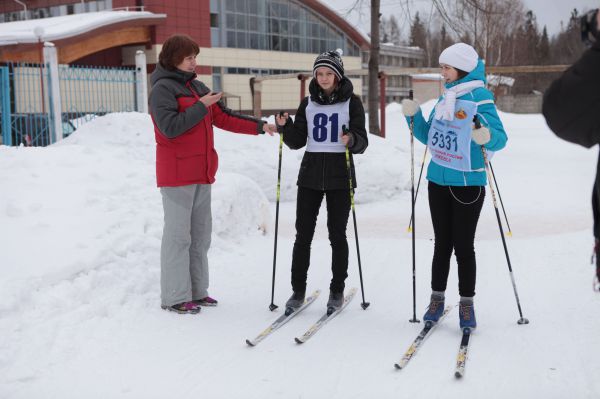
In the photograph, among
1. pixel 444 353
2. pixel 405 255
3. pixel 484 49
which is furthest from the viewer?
pixel 484 49

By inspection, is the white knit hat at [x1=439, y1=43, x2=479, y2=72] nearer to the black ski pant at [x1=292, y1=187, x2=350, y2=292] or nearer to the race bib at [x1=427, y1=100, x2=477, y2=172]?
the race bib at [x1=427, y1=100, x2=477, y2=172]

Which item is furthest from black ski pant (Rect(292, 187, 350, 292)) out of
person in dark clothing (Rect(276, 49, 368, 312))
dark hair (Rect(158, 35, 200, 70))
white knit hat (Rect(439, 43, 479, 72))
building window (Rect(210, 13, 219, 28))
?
building window (Rect(210, 13, 219, 28))

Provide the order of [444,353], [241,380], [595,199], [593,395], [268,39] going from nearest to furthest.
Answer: [595,199] < [593,395] < [241,380] < [444,353] < [268,39]

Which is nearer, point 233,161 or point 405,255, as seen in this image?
point 405,255

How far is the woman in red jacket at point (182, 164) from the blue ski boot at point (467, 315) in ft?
6.57

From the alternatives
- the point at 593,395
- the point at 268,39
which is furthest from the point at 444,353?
the point at 268,39

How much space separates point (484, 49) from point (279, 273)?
29088mm

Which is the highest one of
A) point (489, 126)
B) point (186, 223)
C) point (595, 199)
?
point (489, 126)

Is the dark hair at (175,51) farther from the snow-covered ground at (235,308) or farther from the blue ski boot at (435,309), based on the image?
the blue ski boot at (435,309)

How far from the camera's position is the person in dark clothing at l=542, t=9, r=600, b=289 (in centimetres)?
206

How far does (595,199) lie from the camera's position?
2.30 m

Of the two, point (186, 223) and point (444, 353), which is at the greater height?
point (186, 223)

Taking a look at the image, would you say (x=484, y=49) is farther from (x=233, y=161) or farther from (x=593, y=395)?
(x=593, y=395)

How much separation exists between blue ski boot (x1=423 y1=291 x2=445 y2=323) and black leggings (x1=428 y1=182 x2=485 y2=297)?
0.20 feet
